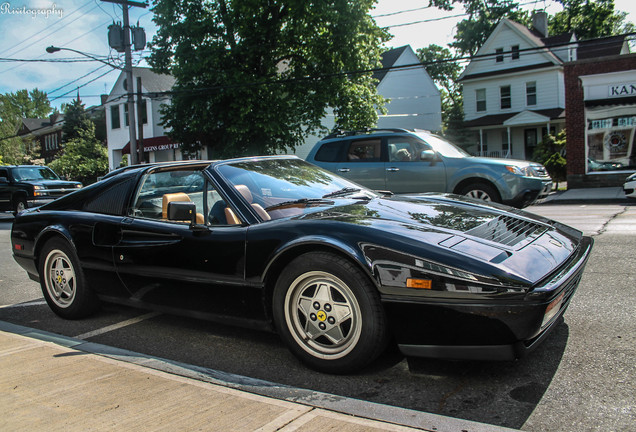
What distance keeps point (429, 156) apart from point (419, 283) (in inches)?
301

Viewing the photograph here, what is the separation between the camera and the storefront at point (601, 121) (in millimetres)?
18375

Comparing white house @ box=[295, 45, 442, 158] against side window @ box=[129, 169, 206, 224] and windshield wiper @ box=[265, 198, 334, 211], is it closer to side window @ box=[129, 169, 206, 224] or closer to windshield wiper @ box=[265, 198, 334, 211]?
side window @ box=[129, 169, 206, 224]

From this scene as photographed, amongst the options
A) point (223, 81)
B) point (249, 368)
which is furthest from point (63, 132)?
point (249, 368)

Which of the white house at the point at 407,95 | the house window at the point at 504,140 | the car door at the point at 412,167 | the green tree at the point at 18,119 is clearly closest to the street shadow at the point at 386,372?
the car door at the point at 412,167

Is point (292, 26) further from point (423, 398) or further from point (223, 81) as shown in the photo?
point (423, 398)

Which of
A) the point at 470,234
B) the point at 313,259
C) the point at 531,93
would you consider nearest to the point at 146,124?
the point at 531,93

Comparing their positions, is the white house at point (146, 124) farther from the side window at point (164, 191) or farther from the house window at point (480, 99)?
the side window at point (164, 191)

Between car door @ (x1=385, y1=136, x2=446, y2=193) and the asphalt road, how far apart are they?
5.29m

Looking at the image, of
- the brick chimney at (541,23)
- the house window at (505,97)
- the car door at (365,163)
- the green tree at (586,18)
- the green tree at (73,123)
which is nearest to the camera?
the car door at (365,163)

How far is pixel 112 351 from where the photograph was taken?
3584mm

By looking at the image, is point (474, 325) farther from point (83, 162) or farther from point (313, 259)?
point (83, 162)

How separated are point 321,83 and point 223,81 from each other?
4159mm

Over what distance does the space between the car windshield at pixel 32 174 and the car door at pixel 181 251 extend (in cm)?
1668

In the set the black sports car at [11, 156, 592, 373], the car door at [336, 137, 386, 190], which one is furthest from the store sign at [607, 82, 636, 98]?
the black sports car at [11, 156, 592, 373]
